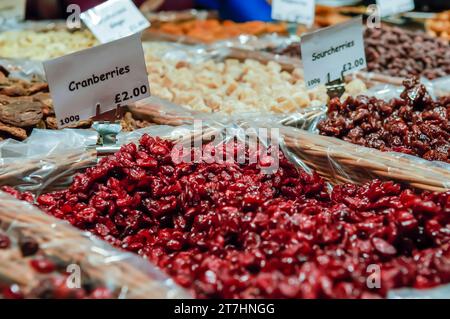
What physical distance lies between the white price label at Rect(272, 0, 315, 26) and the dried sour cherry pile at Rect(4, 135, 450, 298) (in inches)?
67.9

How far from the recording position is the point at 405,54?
11.7 ft

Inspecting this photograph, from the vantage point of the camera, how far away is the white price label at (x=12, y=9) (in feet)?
13.3

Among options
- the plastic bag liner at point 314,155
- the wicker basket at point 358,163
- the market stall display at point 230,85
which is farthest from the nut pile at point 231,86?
the wicker basket at point 358,163

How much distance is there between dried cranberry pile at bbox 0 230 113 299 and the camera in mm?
1330

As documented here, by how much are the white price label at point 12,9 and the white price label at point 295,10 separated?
1905mm

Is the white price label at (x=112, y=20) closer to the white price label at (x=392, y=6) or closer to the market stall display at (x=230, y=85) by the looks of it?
the market stall display at (x=230, y=85)

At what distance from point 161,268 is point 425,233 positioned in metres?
0.73

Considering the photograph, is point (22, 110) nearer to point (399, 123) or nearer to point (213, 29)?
point (399, 123)

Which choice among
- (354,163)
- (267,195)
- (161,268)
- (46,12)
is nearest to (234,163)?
(267,195)

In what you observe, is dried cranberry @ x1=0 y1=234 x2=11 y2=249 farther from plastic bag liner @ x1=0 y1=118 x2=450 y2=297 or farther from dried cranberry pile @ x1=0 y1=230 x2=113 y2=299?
plastic bag liner @ x1=0 y1=118 x2=450 y2=297

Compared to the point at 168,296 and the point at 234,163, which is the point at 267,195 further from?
the point at 168,296

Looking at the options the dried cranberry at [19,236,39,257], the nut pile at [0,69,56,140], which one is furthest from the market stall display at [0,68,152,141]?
the dried cranberry at [19,236,39,257]

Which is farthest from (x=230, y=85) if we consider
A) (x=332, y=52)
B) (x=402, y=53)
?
(x=402, y=53)
